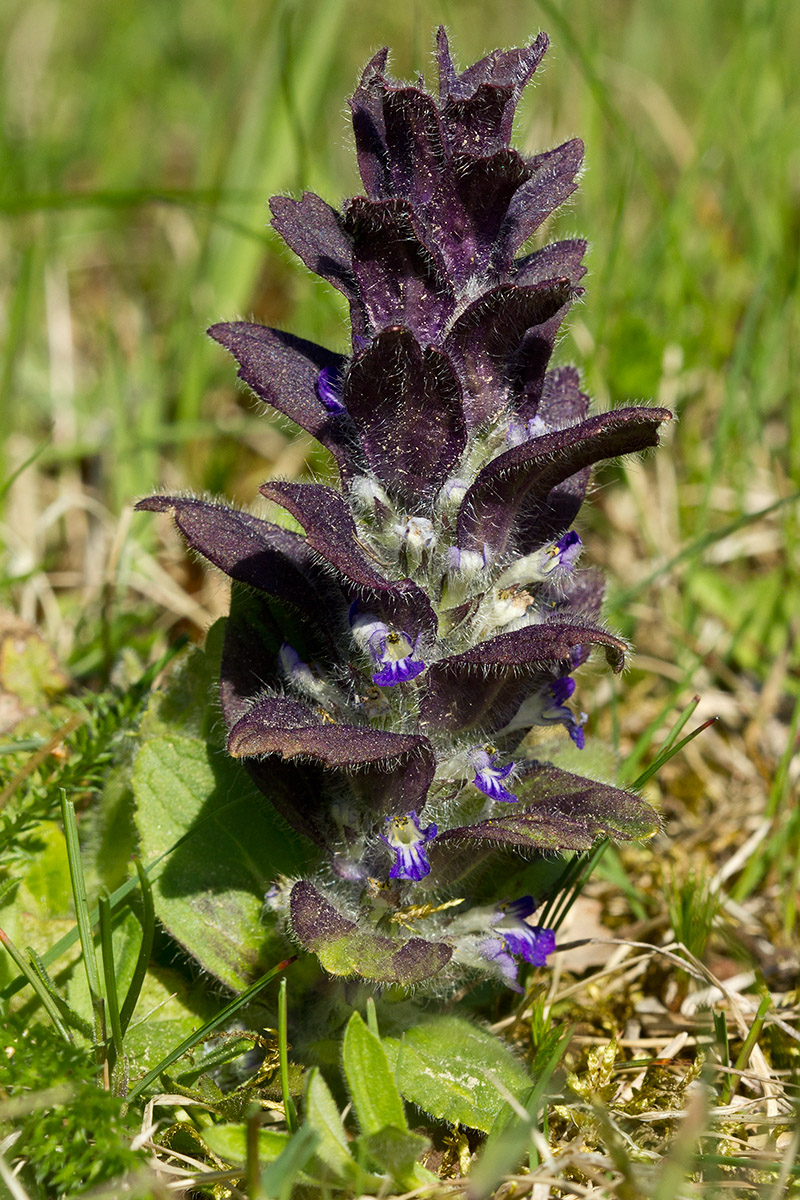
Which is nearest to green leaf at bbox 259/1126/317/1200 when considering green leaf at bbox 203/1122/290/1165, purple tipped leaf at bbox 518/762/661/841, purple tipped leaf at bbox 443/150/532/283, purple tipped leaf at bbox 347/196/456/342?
green leaf at bbox 203/1122/290/1165

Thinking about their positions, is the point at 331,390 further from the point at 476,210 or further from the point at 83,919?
the point at 83,919

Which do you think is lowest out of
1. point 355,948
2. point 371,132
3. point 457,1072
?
point 457,1072

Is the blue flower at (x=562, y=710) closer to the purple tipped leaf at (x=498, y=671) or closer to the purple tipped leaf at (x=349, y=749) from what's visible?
the purple tipped leaf at (x=498, y=671)

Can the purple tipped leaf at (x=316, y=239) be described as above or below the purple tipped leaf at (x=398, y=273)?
above

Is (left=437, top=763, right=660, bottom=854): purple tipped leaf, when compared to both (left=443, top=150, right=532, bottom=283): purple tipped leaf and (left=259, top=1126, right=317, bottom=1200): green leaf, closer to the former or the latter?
(left=259, top=1126, right=317, bottom=1200): green leaf

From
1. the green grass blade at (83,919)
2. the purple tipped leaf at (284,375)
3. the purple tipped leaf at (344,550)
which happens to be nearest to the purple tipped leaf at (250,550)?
the purple tipped leaf at (344,550)

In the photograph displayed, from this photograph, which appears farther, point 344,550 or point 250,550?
point 250,550

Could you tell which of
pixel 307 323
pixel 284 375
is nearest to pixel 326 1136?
pixel 284 375

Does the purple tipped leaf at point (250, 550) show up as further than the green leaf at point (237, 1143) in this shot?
Yes
